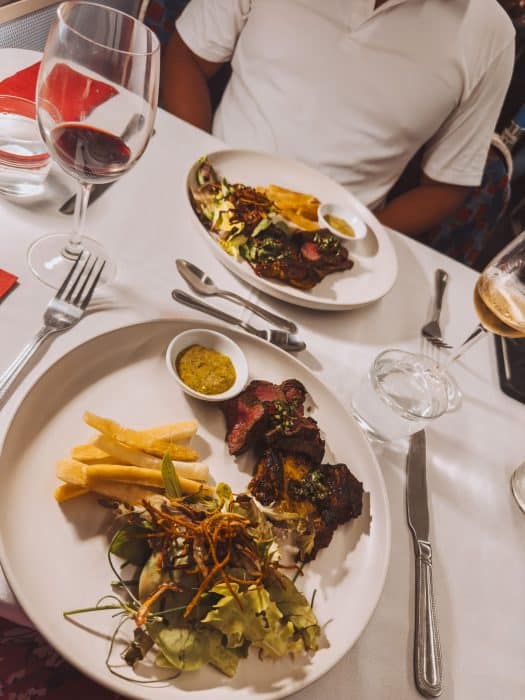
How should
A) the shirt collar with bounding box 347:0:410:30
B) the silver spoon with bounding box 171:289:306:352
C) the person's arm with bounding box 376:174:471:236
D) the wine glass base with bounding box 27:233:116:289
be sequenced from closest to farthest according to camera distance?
the wine glass base with bounding box 27:233:116:289
the silver spoon with bounding box 171:289:306:352
the shirt collar with bounding box 347:0:410:30
the person's arm with bounding box 376:174:471:236

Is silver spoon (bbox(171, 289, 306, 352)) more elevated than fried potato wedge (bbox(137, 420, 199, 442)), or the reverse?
fried potato wedge (bbox(137, 420, 199, 442))

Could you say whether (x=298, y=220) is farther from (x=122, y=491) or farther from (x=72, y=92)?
(x=122, y=491)

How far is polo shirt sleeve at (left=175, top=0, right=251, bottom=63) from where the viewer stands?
193cm

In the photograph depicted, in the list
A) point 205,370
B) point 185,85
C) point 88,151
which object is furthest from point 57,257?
point 185,85

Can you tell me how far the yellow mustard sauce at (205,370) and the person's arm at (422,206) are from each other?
129 cm

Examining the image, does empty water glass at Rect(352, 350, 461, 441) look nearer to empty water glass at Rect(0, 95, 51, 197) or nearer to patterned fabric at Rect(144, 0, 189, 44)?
empty water glass at Rect(0, 95, 51, 197)

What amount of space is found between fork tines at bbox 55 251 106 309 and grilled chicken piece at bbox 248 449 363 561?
42 cm

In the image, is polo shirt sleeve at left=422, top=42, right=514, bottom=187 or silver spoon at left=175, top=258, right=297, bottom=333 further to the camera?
polo shirt sleeve at left=422, top=42, right=514, bottom=187

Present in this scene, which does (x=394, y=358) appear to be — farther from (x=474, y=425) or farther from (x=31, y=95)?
(x=31, y=95)

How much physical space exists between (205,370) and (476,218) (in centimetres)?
191

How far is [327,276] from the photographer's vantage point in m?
1.29

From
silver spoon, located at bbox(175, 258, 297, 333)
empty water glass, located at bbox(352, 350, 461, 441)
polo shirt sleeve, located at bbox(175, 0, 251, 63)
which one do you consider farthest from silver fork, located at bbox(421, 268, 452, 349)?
polo shirt sleeve, located at bbox(175, 0, 251, 63)

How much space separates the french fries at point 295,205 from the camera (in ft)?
4.39

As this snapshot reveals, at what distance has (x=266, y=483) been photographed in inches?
32.8
